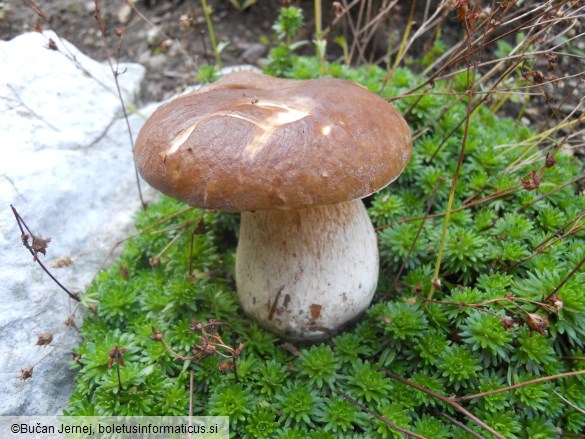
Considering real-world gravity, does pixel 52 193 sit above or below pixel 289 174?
below

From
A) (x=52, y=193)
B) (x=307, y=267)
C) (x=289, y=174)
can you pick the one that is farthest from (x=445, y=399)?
(x=52, y=193)

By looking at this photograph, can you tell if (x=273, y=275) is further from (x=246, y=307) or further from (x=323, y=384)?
(x=323, y=384)

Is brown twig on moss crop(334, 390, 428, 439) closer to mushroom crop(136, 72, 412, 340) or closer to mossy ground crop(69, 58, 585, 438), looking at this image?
mossy ground crop(69, 58, 585, 438)

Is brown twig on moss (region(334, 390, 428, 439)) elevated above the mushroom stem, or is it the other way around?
the mushroom stem

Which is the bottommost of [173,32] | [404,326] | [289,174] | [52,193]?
[404,326]

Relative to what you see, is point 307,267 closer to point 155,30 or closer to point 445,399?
point 445,399

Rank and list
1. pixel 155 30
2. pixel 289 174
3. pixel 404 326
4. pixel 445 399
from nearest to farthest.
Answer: pixel 289 174 → pixel 445 399 → pixel 404 326 → pixel 155 30

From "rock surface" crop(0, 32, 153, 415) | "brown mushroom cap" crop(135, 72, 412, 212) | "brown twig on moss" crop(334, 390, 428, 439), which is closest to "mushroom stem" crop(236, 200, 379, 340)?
"brown twig on moss" crop(334, 390, 428, 439)
